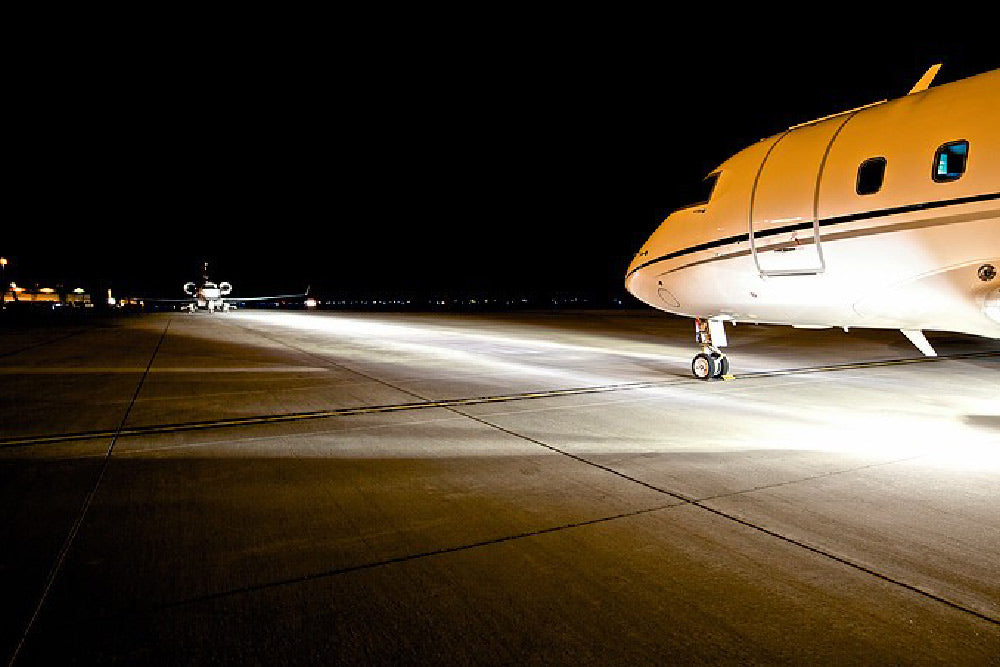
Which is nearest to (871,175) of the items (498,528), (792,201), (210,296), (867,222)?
(867,222)

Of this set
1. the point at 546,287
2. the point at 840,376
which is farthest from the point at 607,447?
Answer: the point at 546,287

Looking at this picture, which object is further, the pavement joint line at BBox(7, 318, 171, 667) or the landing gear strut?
the landing gear strut

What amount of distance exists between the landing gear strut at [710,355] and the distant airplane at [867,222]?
35.8 inches

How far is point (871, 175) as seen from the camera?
6883mm

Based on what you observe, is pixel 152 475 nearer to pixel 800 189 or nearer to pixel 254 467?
pixel 254 467

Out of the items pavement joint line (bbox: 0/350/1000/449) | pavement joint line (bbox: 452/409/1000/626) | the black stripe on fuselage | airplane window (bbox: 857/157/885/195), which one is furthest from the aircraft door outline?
pavement joint line (bbox: 452/409/1000/626)

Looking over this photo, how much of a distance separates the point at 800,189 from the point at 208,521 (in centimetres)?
723

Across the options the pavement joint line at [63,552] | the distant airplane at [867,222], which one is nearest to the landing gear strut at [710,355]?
the distant airplane at [867,222]

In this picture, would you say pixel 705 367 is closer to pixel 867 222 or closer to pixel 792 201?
pixel 792 201

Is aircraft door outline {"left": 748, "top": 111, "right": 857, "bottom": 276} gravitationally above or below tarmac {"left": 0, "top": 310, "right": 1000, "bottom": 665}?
above

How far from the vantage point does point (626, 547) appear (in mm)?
3561

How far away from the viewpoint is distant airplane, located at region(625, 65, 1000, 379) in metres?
6.19

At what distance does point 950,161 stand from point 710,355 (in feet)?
15.2

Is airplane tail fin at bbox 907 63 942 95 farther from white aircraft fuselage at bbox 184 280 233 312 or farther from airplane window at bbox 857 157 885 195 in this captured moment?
white aircraft fuselage at bbox 184 280 233 312
